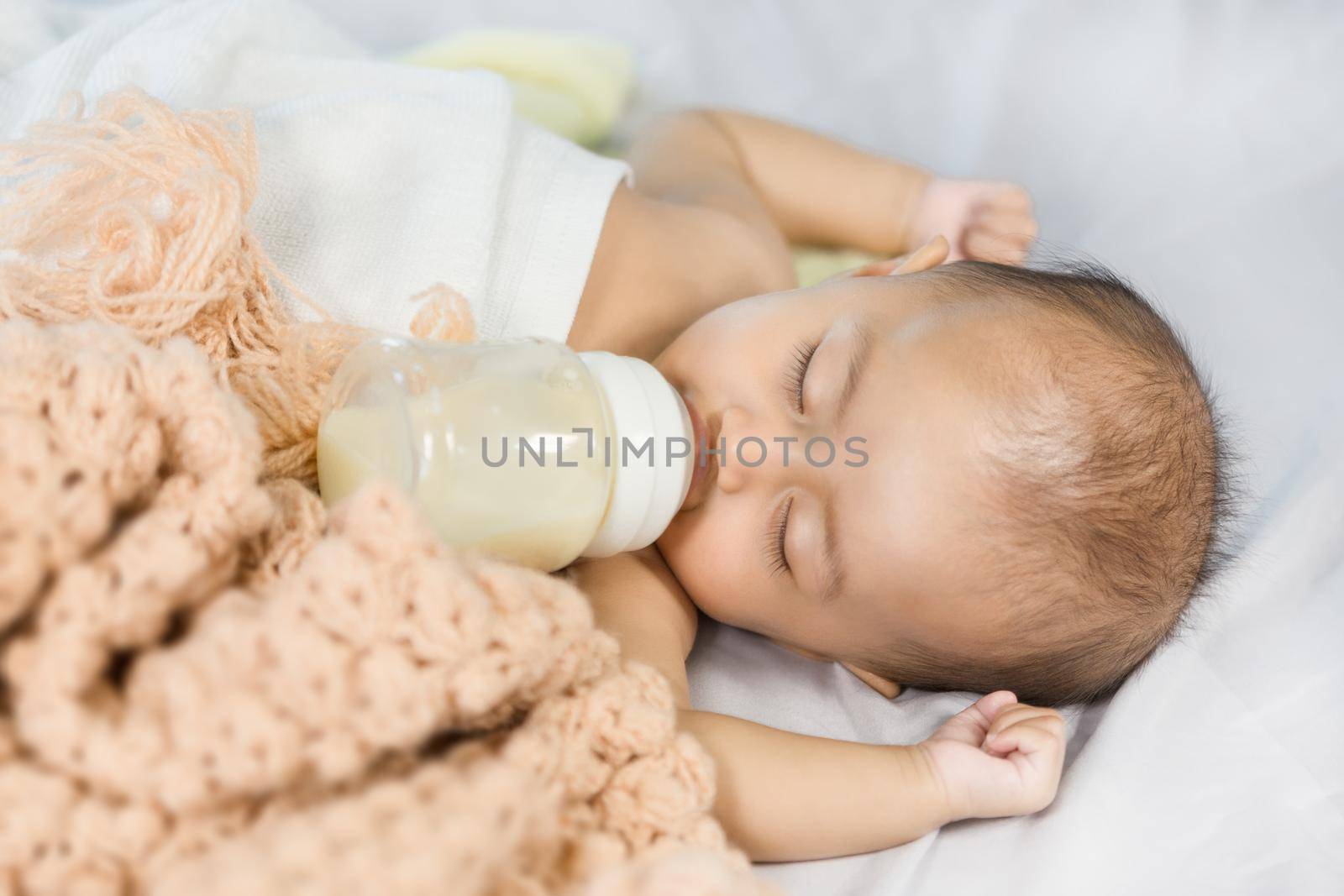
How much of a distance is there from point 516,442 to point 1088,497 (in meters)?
0.57

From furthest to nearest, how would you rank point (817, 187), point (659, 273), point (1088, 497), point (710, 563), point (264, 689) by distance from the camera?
point (817, 187) → point (659, 273) → point (710, 563) → point (1088, 497) → point (264, 689)

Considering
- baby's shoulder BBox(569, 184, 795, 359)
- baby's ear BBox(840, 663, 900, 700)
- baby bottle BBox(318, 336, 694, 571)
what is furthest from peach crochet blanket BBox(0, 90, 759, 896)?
baby's shoulder BBox(569, 184, 795, 359)

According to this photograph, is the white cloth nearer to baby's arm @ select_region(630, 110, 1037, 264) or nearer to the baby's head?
the baby's head

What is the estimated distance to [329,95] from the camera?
1275 mm

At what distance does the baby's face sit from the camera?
1.07 m

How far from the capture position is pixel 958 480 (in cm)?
106

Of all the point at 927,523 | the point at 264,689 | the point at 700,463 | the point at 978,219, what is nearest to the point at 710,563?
the point at 700,463

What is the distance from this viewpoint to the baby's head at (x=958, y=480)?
1.06m

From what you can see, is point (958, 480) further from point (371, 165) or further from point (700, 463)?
point (371, 165)

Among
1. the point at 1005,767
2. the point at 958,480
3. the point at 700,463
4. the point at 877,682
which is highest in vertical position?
the point at 958,480

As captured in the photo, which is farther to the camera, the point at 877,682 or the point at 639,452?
the point at 877,682

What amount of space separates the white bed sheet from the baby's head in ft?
0.31

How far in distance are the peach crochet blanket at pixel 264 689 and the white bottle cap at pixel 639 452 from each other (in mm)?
184

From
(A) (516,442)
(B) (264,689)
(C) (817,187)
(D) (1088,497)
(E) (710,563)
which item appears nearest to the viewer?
(B) (264,689)
